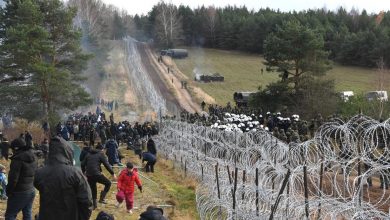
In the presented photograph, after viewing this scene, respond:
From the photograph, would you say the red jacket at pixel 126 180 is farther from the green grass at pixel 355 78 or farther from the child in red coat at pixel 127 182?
the green grass at pixel 355 78

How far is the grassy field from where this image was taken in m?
55.8

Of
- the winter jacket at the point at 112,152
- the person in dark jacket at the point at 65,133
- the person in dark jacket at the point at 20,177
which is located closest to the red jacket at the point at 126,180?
the person in dark jacket at the point at 20,177

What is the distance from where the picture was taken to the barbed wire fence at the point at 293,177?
6500 millimetres

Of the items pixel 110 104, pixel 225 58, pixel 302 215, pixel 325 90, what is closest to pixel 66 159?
pixel 302 215

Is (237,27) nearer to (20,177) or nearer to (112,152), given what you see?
(112,152)

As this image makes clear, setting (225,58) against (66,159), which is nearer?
(66,159)

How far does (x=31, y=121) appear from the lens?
29.8 metres

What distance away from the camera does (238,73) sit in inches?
2702

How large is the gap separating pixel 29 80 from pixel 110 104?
607 inches

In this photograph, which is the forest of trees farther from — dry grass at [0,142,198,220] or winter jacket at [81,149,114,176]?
winter jacket at [81,149,114,176]

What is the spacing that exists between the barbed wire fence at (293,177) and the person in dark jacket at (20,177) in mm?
3295

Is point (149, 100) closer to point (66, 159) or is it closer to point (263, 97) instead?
point (263, 97)

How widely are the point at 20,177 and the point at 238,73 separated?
62.3 meters

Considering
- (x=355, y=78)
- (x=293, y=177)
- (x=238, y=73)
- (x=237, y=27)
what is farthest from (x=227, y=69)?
(x=293, y=177)
